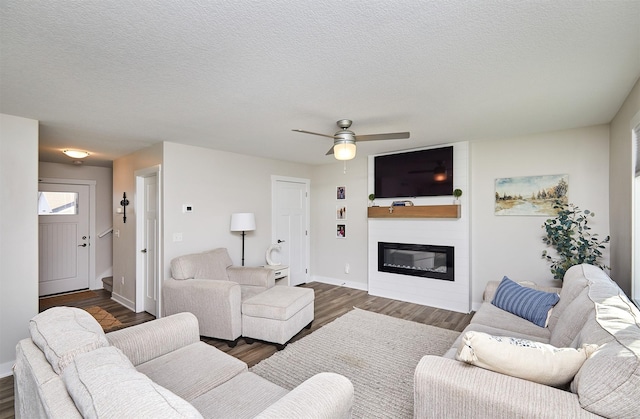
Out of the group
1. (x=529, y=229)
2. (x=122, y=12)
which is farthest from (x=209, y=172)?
(x=529, y=229)

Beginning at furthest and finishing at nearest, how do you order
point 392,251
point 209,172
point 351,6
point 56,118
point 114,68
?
point 392,251, point 209,172, point 56,118, point 114,68, point 351,6

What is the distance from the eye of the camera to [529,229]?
12.0ft

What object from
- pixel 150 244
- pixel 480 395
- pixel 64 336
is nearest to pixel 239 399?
pixel 64 336

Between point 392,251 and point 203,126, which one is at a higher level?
point 203,126

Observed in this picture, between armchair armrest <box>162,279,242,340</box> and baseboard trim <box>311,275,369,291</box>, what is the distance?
2640 millimetres

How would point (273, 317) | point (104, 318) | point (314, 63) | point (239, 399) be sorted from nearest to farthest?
1. point (239, 399)
2. point (314, 63)
3. point (273, 317)
4. point (104, 318)

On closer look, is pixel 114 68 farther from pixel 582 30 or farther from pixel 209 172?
pixel 582 30

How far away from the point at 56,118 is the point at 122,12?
216 cm

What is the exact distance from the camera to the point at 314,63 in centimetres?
180

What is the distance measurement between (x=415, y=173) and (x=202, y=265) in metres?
3.22

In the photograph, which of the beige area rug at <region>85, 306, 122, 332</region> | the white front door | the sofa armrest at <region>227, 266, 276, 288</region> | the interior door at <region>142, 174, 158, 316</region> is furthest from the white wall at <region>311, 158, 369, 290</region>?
the beige area rug at <region>85, 306, 122, 332</region>

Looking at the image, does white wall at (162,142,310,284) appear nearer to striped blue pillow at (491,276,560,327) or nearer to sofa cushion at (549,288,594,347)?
striped blue pillow at (491,276,560,327)

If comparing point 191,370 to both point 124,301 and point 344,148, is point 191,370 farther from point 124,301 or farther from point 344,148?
point 124,301

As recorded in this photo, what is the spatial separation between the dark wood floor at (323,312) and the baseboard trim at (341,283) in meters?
0.13
